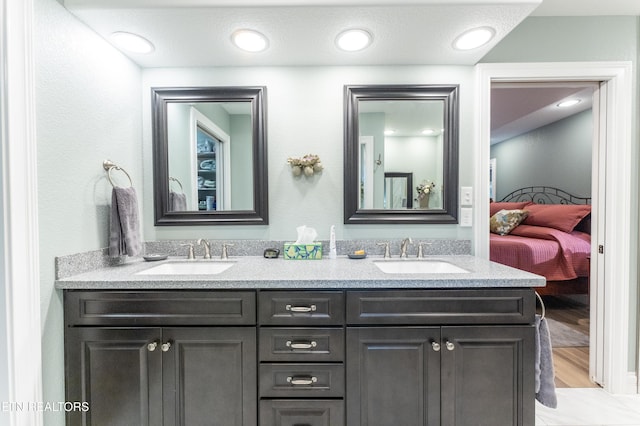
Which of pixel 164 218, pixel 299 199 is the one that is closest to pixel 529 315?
pixel 299 199

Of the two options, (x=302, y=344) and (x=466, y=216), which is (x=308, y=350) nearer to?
(x=302, y=344)

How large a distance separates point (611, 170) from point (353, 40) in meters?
1.77

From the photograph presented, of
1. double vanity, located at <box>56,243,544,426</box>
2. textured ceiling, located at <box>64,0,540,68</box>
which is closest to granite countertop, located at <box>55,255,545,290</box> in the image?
double vanity, located at <box>56,243,544,426</box>

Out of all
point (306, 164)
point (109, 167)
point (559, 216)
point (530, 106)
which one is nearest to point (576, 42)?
point (306, 164)

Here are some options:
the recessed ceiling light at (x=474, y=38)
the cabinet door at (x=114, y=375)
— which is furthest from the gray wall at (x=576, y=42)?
the cabinet door at (x=114, y=375)

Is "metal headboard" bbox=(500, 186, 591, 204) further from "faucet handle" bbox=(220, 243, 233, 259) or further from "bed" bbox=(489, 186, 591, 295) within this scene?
"faucet handle" bbox=(220, 243, 233, 259)

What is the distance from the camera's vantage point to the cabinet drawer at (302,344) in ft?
4.05

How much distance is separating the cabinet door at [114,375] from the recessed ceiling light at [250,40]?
4.75 feet

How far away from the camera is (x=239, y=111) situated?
1.81 m

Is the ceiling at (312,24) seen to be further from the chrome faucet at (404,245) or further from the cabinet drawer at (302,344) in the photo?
the cabinet drawer at (302,344)

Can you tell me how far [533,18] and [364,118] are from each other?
120 cm

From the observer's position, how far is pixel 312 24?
141cm

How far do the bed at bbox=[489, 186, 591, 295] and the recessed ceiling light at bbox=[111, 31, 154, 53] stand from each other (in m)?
3.45

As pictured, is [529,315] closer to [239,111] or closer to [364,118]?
[364,118]
